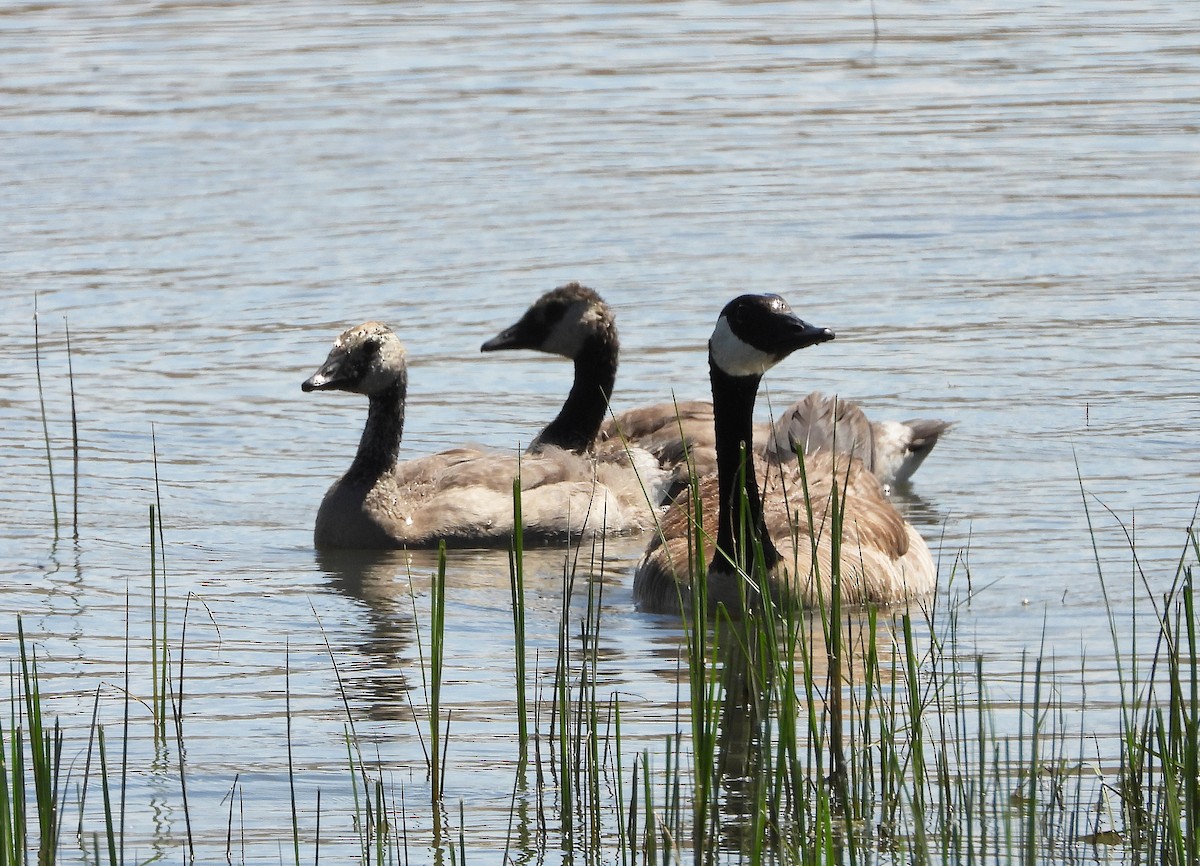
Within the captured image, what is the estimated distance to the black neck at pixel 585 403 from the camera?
42.1ft

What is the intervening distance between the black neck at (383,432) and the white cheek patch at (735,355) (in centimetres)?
246

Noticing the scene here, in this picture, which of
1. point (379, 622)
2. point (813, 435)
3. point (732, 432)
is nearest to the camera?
point (379, 622)

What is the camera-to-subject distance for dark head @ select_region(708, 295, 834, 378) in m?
9.75

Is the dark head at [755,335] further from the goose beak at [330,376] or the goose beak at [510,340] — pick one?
the goose beak at [510,340]

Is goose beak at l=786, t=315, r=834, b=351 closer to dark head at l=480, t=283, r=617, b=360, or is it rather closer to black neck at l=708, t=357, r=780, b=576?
black neck at l=708, t=357, r=780, b=576

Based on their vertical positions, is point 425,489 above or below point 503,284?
below

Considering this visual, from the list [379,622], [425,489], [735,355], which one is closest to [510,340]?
[425,489]

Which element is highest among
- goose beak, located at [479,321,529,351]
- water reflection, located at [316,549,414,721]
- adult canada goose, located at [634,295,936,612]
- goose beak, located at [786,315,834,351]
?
goose beak, located at [786,315,834,351]

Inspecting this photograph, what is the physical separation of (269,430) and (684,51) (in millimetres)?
13071

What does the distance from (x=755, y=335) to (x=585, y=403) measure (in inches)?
124

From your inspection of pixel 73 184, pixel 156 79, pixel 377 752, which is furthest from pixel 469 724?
pixel 156 79

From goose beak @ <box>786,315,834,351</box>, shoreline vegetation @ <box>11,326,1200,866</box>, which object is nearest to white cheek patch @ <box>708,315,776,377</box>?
goose beak @ <box>786,315,834,351</box>

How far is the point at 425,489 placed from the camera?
12.0 m

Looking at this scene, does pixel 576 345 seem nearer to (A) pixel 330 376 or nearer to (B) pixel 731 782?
(A) pixel 330 376
